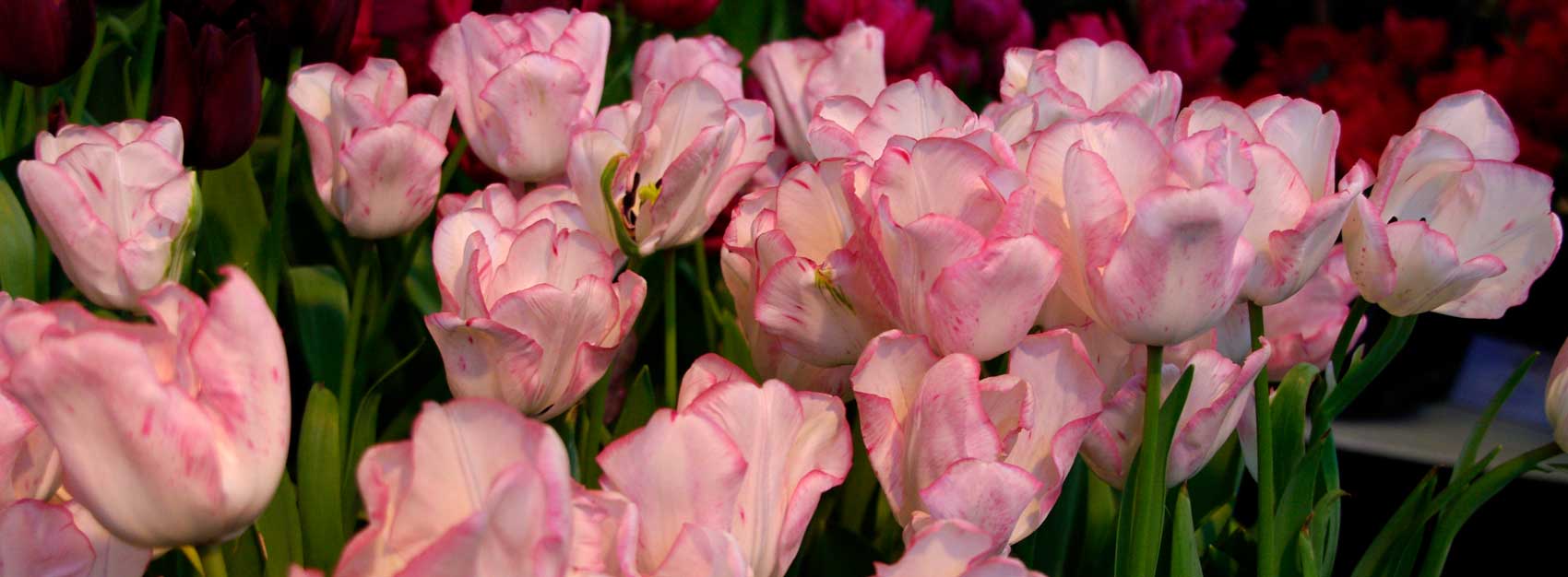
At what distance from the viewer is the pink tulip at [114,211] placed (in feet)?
1.46

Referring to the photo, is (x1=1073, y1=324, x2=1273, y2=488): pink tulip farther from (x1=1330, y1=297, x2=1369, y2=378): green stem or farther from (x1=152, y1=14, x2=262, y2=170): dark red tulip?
(x1=152, y1=14, x2=262, y2=170): dark red tulip

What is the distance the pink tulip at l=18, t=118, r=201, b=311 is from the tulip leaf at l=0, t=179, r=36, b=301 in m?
0.12

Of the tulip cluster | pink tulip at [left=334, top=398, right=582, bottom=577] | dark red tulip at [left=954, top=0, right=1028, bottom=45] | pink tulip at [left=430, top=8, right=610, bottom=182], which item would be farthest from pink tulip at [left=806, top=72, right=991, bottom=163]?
dark red tulip at [left=954, top=0, right=1028, bottom=45]

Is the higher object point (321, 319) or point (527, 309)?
point (527, 309)

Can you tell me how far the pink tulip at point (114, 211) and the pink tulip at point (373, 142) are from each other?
0.07 meters

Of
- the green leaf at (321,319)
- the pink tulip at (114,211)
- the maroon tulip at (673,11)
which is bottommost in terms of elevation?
the green leaf at (321,319)

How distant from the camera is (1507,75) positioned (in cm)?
117

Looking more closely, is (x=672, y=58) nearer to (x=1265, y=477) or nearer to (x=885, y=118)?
(x=885, y=118)

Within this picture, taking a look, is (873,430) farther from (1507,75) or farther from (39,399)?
(1507,75)

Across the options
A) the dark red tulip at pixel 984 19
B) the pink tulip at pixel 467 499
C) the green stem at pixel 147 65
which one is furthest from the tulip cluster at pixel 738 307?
the dark red tulip at pixel 984 19

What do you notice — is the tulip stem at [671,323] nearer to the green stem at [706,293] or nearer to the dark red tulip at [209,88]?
the green stem at [706,293]

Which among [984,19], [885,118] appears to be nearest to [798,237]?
[885,118]

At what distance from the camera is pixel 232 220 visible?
0.65m

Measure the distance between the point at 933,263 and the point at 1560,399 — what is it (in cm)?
25
